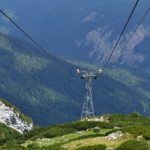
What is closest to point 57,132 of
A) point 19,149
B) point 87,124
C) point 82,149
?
point 87,124

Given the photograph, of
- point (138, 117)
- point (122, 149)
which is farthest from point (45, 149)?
point (138, 117)

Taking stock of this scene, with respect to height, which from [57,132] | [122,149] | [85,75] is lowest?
[122,149]

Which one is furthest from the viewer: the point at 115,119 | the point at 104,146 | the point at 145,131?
the point at 115,119

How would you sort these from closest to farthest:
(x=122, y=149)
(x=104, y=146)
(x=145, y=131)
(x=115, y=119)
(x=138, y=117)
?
(x=122, y=149)
(x=104, y=146)
(x=145, y=131)
(x=115, y=119)
(x=138, y=117)

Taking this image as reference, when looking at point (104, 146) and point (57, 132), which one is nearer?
point (104, 146)

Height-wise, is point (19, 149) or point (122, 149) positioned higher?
point (19, 149)

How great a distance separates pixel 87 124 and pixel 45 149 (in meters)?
26.1

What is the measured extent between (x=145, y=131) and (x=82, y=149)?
265 inches

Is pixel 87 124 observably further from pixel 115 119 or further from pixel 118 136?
pixel 118 136

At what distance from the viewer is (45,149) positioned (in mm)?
28625

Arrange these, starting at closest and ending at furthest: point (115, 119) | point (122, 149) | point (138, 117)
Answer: point (122, 149)
point (115, 119)
point (138, 117)

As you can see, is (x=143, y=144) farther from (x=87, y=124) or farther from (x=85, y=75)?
(x=85, y=75)

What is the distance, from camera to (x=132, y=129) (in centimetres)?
3036

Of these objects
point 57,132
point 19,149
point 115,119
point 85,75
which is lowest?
point 19,149
